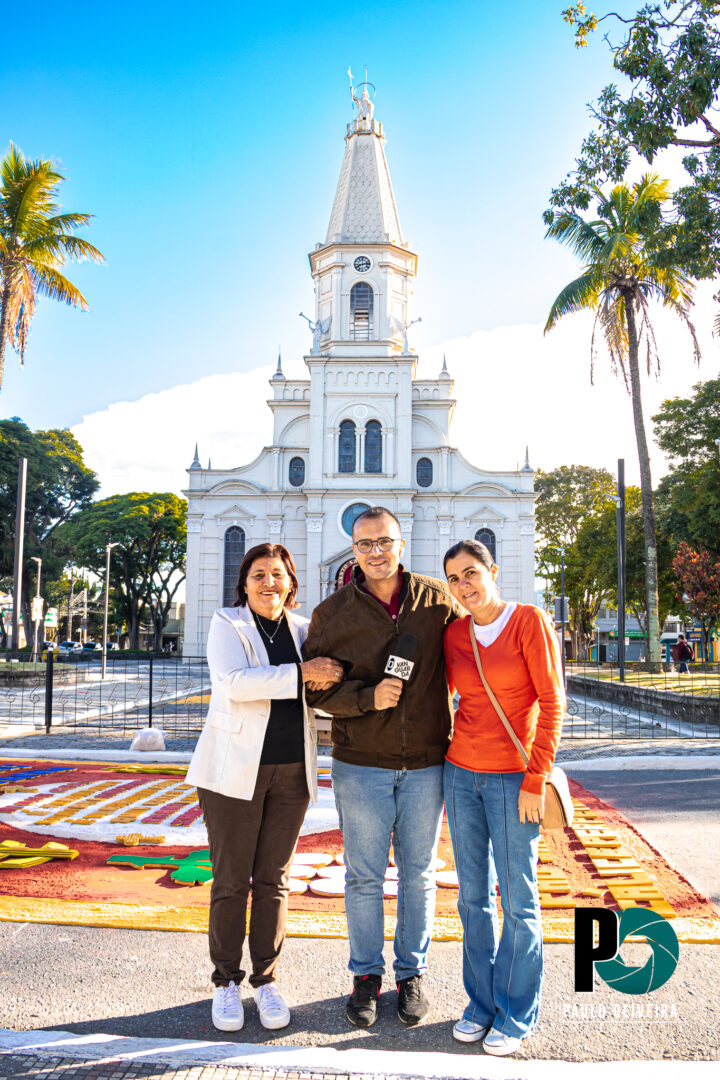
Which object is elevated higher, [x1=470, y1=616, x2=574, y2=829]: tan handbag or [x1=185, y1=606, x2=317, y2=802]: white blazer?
[x1=185, y1=606, x2=317, y2=802]: white blazer

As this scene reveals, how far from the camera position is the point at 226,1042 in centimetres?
288

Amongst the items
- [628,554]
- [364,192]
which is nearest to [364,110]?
[364,192]

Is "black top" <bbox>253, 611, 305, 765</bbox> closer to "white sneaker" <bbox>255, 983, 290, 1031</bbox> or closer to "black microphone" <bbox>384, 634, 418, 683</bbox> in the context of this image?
"black microphone" <bbox>384, 634, 418, 683</bbox>

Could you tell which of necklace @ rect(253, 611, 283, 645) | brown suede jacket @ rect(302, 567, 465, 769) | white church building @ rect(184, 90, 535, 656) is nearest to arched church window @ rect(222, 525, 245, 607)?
white church building @ rect(184, 90, 535, 656)

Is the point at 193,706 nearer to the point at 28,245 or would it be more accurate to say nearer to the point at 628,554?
the point at 28,245

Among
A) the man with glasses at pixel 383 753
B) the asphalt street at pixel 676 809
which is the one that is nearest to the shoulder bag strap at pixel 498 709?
the man with glasses at pixel 383 753

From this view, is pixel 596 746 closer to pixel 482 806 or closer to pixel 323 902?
pixel 323 902

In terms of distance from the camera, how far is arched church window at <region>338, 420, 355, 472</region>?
115ft

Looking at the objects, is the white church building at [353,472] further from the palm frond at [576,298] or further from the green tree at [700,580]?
the green tree at [700,580]

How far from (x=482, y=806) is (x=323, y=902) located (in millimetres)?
1722

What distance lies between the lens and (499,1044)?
2.81 meters

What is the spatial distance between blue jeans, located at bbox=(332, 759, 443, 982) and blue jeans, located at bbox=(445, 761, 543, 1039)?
136 mm

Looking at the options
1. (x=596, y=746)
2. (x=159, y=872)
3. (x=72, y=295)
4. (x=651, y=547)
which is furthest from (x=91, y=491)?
(x=159, y=872)

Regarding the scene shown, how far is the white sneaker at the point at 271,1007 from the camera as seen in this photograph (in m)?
2.98
